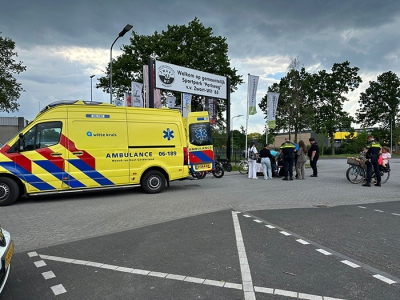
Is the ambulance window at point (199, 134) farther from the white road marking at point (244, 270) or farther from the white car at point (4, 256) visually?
the white car at point (4, 256)

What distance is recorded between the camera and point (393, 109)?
192 ft

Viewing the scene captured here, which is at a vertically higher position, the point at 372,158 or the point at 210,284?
the point at 372,158

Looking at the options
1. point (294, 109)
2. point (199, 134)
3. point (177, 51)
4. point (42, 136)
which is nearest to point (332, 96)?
point (294, 109)

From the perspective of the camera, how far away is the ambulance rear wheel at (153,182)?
9516 millimetres

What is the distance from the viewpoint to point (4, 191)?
783 cm

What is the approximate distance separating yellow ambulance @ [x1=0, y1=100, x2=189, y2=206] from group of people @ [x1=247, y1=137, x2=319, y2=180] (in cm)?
519

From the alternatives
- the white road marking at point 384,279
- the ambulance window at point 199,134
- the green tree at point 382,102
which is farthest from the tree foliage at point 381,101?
the white road marking at point 384,279

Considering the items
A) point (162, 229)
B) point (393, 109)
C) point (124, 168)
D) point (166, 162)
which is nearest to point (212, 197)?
point (166, 162)

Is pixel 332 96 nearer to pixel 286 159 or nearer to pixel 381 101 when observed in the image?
pixel 381 101

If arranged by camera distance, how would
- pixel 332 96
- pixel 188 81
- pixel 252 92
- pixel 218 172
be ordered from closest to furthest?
1. pixel 218 172
2. pixel 188 81
3. pixel 252 92
4. pixel 332 96

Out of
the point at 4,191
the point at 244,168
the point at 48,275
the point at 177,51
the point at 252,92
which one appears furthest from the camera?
the point at 177,51

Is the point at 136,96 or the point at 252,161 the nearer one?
the point at 252,161

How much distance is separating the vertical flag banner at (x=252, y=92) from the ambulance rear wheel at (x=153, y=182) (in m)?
11.6

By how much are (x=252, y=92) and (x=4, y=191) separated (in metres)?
15.4
